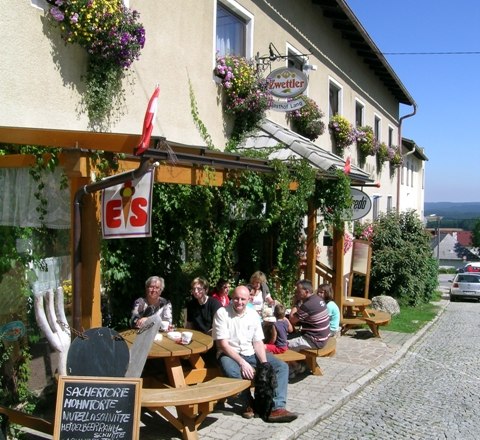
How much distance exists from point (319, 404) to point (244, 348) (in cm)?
117

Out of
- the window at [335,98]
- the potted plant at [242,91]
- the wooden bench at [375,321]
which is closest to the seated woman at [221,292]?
the potted plant at [242,91]

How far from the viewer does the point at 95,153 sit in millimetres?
4746

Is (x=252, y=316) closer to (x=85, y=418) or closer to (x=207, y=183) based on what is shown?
(x=207, y=183)

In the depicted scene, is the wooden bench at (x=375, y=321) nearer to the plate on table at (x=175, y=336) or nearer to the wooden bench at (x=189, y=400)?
the plate on table at (x=175, y=336)

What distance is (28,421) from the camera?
4684mm

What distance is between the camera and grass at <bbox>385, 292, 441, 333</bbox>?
1268cm

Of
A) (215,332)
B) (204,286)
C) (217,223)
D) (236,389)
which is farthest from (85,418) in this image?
(217,223)

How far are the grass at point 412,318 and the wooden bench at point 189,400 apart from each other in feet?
25.6

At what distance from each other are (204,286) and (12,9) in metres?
3.43

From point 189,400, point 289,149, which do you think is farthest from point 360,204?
point 189,400

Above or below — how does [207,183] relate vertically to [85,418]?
above

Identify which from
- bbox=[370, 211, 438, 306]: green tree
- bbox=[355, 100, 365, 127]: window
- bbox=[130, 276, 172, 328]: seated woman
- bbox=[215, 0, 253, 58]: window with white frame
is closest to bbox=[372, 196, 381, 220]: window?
bbox=[370, 211, 438, 306]: green tree

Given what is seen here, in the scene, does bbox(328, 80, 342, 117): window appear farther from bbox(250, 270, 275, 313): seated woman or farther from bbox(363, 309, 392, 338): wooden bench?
bbox(250, 270, 275, 313): seated woman

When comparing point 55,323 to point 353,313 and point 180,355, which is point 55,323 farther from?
point 353,313
